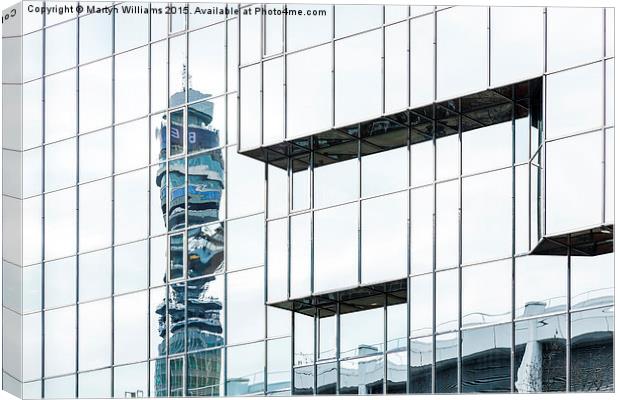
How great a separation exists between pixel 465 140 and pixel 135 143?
8.28 metres

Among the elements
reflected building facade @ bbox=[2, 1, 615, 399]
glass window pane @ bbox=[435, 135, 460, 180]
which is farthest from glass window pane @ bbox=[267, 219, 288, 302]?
glass window pane @ bbox=[435, 135, 460, 180]

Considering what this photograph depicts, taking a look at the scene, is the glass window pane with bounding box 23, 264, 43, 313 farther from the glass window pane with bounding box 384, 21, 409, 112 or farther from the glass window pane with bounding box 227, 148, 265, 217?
the glass window pane with bounding box 384, 21, 409, 112

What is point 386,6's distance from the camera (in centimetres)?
3897

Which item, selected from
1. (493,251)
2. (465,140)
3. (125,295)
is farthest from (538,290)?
(125,295)

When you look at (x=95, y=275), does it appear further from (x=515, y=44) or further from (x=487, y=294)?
(x=515, y=44)

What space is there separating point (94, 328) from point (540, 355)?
427 inches

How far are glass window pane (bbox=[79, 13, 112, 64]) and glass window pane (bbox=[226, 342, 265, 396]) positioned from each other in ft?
24.8

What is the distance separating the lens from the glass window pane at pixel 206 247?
4203 centimetres

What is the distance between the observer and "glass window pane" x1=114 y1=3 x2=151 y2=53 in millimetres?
42656

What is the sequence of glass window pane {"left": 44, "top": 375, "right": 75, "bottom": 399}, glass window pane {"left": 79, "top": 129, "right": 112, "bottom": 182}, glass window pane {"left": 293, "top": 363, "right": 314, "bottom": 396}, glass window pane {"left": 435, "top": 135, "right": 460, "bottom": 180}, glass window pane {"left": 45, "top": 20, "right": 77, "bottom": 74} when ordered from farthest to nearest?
glass window pane {"left": 79, "top": 129, "right": 112, "bottom": 182} < glass window pane {"left": 45, "top": 20, "right": 77, "bottom": 74} < glass window pane {"left": 44, "top": 375, "right": 75, "bottom": 399} < glass window pane {"left": 293, "top": 363, "right": 314, "bottom": 396} < glass window pane {"left": 435, "top": 135, "right": 460, "bottom": 180}

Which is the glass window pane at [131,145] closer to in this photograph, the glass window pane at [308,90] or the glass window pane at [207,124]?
the glass window pane at [207,124]

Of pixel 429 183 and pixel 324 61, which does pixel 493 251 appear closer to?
pixel 429 183

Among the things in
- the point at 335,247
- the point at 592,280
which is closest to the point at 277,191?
the point at 335,247

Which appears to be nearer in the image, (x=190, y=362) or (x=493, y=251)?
(x=493, y=251)
